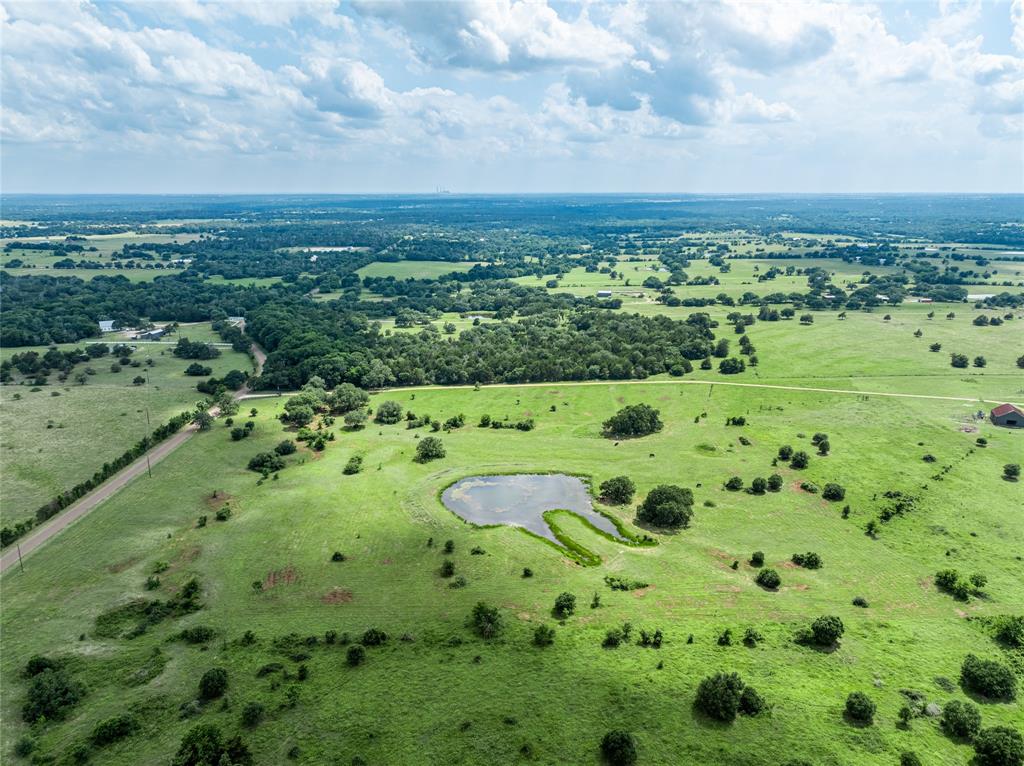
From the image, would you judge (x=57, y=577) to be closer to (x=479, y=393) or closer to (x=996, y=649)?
(x=479, y=393)

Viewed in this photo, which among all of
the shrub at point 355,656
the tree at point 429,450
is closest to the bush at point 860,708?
the shrub at point 355,656

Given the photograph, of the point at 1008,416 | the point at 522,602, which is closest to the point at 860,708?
the point at 522,602

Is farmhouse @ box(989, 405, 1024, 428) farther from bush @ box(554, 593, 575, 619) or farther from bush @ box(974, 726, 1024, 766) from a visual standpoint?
bush @ box(554, 593, 575, 619)

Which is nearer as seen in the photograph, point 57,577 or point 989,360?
point 57,577

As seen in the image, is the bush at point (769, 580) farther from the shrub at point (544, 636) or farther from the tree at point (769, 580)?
the shrub at point (544, 636)

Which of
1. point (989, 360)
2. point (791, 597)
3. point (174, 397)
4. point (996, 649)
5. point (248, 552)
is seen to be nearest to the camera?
point (996, 649)

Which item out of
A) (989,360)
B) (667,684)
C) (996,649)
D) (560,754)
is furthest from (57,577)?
(989,360)

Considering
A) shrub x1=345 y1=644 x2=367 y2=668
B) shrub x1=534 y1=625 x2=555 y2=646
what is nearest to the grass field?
shrub x1=345 y1=644 x2=367 y2=668
